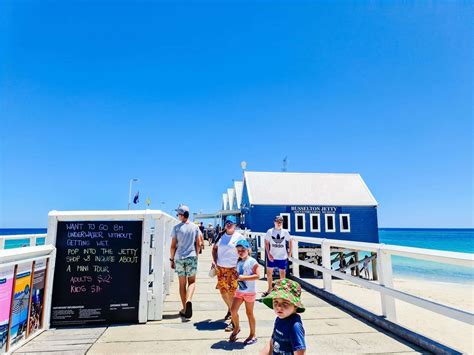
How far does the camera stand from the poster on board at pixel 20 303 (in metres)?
3.32

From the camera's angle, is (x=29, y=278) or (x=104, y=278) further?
(x=104, y=278)

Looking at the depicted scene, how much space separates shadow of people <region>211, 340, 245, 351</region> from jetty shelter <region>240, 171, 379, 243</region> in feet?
66.4

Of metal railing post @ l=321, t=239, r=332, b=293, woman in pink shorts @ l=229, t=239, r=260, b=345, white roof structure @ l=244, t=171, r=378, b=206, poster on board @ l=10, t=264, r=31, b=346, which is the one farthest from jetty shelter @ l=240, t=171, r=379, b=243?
poster on board @ l=10, t=264, r=31, b=346

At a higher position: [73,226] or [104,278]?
[73,226]

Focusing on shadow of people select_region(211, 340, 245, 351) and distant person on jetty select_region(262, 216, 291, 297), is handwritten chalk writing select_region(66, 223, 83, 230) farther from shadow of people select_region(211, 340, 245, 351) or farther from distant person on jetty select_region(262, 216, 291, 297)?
distant person on jetty select_region(262, 216, 291, 297)

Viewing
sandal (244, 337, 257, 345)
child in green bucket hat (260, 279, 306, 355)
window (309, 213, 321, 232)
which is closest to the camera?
child in green bucket hat (260, 279, 306, 355)

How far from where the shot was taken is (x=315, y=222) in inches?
971

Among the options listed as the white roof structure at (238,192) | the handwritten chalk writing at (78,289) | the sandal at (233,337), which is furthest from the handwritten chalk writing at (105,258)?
the white roof structure at (238,192)

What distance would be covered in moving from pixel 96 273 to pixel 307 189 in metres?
23.6

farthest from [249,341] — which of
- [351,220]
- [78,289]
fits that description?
[351,220]

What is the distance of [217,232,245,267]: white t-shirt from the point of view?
165 inches

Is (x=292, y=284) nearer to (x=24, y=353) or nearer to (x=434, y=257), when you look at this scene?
(x=434, y=257)

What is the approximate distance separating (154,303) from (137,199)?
98.0 feet

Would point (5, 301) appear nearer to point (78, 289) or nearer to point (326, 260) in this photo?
point (78, 289)
